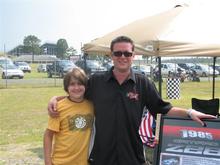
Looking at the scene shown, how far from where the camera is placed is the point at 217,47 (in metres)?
6.14

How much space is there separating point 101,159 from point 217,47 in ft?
11.5

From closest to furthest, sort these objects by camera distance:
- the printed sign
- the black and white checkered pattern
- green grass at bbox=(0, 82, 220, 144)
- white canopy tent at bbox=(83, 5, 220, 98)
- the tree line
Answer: the printed sign → white canopy tent at bbox=(83, 5, 220, 98) → green grass at bbox=(0, 82, 220, 144) → the black and white checkered pattern → the tree line

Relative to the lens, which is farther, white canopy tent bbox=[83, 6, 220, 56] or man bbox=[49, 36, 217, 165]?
white canopy tent bbox=[83, 6, 220, 56]

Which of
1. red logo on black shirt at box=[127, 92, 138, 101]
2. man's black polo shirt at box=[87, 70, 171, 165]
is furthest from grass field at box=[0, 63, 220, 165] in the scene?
red logo on black shirt at box=[127, 92, 138, 101]

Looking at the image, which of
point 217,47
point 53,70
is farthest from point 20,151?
point 53,70

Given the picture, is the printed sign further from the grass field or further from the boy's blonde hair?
the grass field

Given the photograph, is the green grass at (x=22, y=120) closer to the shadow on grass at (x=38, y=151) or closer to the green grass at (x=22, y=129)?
the green grass at (x=22, y=129)

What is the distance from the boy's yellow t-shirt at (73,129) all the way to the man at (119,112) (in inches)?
3.6

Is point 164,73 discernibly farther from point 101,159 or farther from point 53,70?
point 101,159

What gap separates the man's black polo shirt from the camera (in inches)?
126

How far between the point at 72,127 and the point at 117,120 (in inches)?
15.1

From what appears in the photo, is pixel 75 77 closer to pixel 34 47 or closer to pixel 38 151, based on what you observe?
pixel 38 151

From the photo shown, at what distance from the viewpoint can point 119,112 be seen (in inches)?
126

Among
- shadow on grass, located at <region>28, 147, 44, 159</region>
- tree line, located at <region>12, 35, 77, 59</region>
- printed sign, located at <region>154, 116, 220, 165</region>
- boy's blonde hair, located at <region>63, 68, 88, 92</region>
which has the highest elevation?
tree line, located at <region>12, 35, 77, 59</region>
